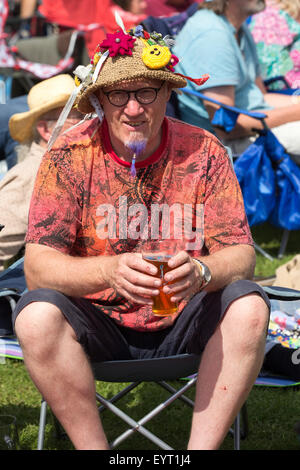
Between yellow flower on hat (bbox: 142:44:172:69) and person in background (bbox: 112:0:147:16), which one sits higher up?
yellow flower on hat (bbox: 142:44:172:69)

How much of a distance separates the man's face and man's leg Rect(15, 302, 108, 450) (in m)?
0.73

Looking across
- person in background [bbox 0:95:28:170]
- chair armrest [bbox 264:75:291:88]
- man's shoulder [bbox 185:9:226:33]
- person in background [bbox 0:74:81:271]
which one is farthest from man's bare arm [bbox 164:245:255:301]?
chair armrest [bbox 264:75:291:88]

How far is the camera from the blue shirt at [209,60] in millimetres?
5020

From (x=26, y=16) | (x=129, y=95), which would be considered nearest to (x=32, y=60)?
(x=26, y=16)

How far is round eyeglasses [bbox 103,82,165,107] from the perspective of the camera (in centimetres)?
261

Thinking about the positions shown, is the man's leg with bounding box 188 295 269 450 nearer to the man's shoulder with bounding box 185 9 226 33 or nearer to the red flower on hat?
the red flower on hat

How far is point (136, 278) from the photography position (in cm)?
224

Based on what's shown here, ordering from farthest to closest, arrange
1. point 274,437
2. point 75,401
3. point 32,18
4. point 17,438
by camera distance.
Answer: point 32,18 < point 274,437 < point 17,438 < point 75,401

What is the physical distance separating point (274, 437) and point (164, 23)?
3.45 metres

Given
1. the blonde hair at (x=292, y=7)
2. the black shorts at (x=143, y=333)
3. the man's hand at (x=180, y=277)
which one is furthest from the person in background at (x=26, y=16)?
the man's hand at (x=180, y=277)

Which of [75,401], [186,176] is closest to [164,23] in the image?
[186,176]

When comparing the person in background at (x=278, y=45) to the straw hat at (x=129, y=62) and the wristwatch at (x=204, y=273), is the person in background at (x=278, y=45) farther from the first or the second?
the wristwatch at (x=204, y=273)

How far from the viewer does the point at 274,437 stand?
3.13m
